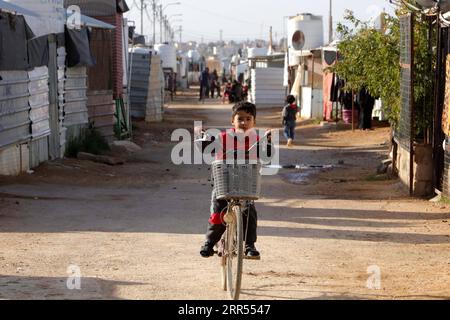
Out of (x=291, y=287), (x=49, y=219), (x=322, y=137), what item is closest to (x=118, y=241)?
(x=49, y=219)

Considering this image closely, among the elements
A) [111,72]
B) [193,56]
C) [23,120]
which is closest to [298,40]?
[111,72]

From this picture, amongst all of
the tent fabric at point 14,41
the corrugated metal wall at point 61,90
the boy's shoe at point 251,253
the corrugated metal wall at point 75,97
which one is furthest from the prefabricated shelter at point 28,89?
the boy's shoe at point 251,253

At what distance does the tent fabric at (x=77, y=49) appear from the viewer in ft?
64.8

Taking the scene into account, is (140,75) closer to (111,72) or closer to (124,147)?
(111,72)

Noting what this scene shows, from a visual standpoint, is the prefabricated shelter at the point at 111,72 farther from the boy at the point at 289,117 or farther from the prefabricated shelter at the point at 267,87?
the prefabricated shelter at the point at 267,87

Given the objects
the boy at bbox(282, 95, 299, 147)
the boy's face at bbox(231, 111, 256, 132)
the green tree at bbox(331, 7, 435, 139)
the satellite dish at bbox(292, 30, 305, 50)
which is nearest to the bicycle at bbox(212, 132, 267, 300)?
the boy's face at bbox(231, 111, 256, 132)

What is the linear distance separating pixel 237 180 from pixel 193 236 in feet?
11.8

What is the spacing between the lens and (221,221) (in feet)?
25.4

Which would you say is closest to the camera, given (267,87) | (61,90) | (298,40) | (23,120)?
(23,120)

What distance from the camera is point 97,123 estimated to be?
2275cm

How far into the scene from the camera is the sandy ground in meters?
7.95

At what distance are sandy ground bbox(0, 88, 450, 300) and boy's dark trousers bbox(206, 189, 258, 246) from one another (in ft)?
1.33

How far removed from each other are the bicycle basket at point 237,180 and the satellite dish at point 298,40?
32.1 m
